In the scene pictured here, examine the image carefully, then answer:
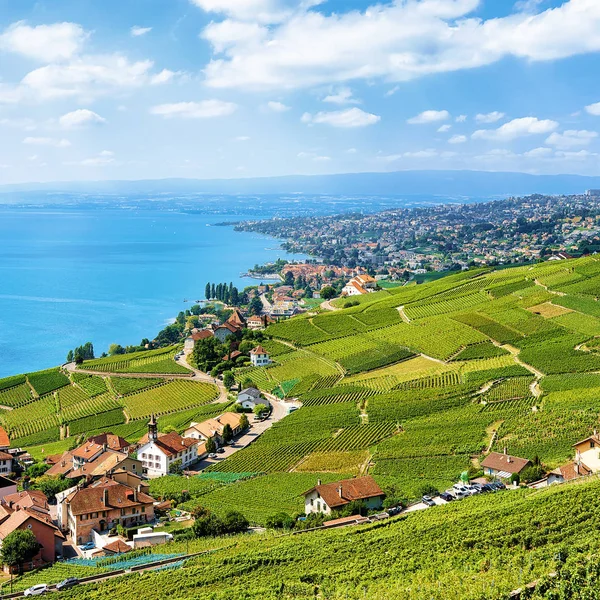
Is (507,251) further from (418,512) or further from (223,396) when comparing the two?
(418,512)

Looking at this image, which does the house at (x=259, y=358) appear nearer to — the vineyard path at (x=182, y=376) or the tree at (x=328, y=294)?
the vineyard path at (x=182, y=376)

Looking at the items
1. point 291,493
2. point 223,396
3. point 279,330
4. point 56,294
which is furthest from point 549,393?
point 56,294

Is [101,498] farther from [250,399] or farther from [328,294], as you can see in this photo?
[328,294]

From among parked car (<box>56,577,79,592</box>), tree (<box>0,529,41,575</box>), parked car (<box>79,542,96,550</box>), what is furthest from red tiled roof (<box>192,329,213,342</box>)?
parked car (<box>56,577,79,592</box>)

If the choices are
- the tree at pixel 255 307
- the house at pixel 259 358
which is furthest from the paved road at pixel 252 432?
the tree at pixel 255 307

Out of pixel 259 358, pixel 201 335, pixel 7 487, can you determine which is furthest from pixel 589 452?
pixel 201 335

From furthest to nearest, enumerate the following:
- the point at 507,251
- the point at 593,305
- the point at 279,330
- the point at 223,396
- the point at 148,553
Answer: the point at 507,251 < the point at 279,330 < the point at 593,305 < the point at 223,396 < the point at 148,553
